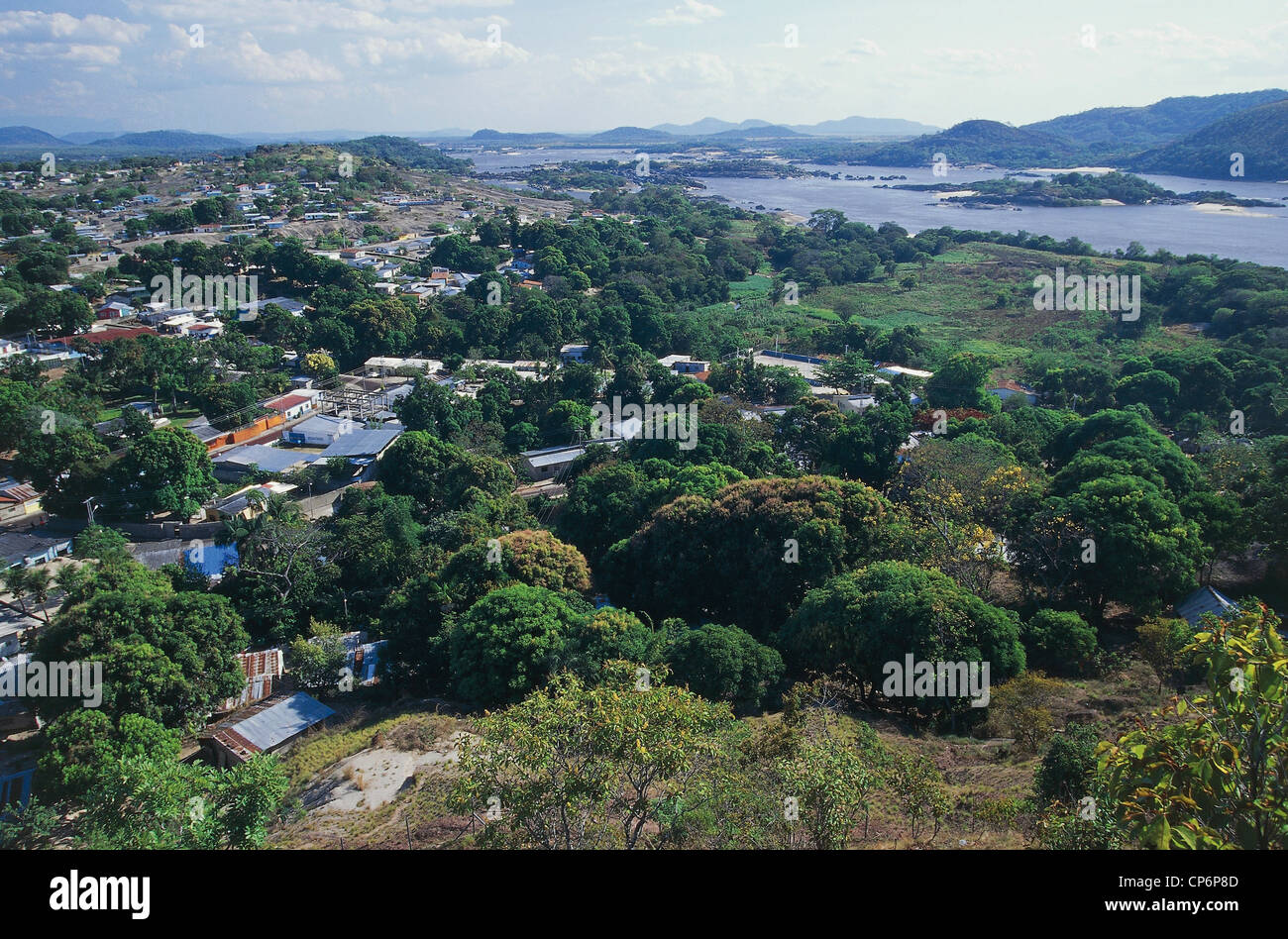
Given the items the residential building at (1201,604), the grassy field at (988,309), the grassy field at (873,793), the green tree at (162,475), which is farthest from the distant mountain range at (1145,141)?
the green tree at (162,475)

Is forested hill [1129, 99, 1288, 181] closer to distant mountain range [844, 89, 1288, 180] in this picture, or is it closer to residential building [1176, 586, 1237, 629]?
distant mountain range [844, 89, 1288, 180]

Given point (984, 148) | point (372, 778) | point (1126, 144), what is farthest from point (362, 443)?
point (1126, 144)

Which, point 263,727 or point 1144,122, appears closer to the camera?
point 263,727

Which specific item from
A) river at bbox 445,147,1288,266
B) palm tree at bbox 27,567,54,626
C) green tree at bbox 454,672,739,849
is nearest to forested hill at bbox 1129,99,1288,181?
river at bbox 445,147,1288,266

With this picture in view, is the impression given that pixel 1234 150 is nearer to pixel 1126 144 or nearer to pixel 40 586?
pixel 1126 144

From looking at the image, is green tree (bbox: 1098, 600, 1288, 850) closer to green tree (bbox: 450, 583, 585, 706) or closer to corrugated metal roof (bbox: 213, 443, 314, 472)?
green tree (bbox: 450, 583, 585, 706)

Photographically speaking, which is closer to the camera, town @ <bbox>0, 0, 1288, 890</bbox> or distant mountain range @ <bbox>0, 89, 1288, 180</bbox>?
town @ <bbox>0, 0, 1288, 890</bbox>

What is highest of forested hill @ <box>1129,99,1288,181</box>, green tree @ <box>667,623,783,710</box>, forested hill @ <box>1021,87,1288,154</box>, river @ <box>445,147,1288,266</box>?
forested hill @ <box>1021,87,1288,154</box>

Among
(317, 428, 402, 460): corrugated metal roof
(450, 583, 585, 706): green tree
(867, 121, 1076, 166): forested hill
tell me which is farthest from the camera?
(867, 121, 1076, 166): forested hill

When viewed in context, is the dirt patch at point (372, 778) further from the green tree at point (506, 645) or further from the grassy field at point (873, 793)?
the green tree at point (506, 645)

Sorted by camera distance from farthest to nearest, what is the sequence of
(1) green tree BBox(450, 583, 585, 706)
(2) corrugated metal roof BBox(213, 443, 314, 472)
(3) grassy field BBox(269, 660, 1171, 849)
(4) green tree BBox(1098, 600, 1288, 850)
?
(2) corrugated metal roof BBox(213, 443, 314, 472) < (1) green tree BBox(450, 583, 585, 706) < (3) grassy field BBox(269, 660, 1171, 849) < (4) green tree BBox(1098, 600, 1288, 850)

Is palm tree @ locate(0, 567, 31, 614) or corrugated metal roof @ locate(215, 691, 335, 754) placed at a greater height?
palm tree @ locate(0, 567, 31, 614)
